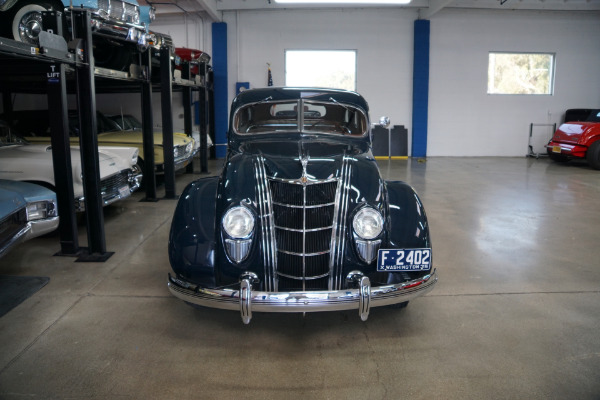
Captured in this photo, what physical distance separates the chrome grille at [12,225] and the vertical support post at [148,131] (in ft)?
11.4

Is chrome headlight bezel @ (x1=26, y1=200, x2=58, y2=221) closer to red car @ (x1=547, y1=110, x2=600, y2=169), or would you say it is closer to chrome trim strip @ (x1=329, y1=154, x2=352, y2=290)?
chrome trim strip @ (x1=329, y1=154, x2=352, y2=290)

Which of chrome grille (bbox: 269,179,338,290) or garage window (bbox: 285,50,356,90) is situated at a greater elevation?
garage window (bbox: 285,50,356,90)

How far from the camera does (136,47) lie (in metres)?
6.72

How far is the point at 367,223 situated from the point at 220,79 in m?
12.2

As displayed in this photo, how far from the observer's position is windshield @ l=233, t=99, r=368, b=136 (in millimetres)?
4164

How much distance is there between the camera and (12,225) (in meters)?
3.50

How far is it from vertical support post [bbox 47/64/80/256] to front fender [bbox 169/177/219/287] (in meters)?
1.72

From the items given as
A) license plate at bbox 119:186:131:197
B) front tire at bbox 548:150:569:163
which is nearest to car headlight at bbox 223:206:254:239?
license plate at bbox 119:186:131:197

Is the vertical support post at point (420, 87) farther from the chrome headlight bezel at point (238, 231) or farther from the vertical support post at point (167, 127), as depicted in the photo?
the chrome headlight bezel at point (238, 231)

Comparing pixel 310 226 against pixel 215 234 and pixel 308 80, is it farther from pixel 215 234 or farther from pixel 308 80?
pixel 308 80

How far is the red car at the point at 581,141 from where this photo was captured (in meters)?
11.3

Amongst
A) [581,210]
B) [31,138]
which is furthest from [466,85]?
[31,138]

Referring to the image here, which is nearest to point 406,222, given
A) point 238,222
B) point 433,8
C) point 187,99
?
point 238,222

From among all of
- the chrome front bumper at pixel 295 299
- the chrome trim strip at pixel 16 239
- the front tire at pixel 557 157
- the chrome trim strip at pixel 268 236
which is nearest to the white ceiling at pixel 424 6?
the front tire at pixel 557 157
